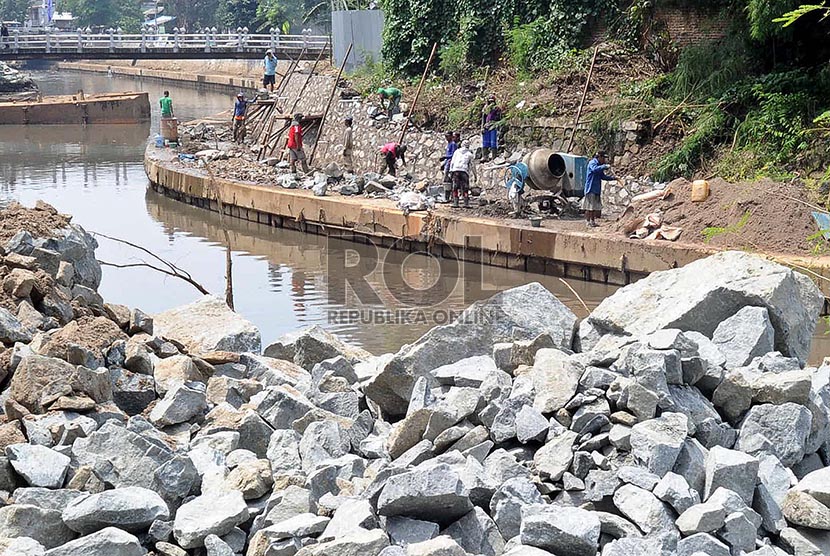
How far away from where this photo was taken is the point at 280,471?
550 cm

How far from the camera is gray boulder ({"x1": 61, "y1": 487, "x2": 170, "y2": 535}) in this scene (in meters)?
4.77

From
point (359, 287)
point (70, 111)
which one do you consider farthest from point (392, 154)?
point (70, 111)

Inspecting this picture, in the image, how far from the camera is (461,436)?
216 inches

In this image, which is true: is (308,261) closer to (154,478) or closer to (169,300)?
(169,300)

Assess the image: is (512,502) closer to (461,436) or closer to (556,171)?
(461,436)

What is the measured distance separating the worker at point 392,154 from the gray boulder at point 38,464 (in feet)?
50.9

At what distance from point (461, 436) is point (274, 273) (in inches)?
468

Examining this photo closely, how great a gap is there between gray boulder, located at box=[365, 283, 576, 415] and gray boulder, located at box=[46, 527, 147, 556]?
2.33m

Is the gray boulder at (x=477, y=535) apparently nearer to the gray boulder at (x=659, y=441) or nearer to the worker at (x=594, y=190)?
the gray boulder at (x=659, y=441)

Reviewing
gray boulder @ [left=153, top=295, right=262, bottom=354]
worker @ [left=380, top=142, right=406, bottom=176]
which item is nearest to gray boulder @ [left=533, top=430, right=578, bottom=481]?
gray boulder @ [left=153, top=295, right=262, bottom=354]

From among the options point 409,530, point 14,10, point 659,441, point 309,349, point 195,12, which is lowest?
point 309,349

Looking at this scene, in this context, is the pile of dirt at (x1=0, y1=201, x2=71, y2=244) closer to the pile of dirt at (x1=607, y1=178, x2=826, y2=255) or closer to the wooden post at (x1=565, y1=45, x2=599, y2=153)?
the pile of dirt at (x1=607, y1=178, x2=826, y2=255)

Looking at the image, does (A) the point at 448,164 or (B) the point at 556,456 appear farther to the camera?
(A) the point at 448,164

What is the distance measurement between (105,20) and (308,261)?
232ft
